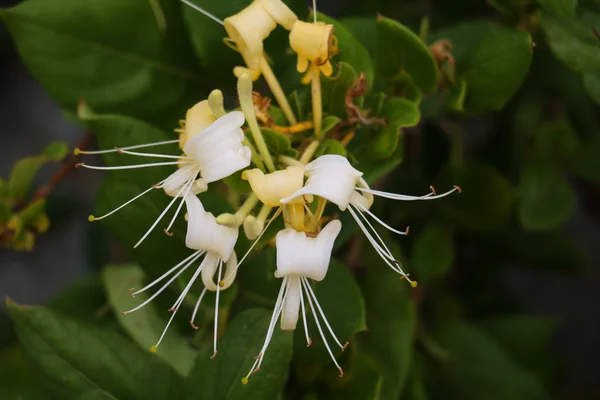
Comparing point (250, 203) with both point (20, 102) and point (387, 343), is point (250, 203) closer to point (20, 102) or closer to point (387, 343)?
point (387, 343)

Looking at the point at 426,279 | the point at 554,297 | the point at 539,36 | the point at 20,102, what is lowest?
the point at 554,297

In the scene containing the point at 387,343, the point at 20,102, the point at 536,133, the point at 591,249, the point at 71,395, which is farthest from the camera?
the point at 20,102

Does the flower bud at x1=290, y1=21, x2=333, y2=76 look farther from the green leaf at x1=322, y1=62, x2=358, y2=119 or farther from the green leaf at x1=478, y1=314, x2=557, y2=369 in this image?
the green leaf at x1=478, y1=314, x2=557, y2=369

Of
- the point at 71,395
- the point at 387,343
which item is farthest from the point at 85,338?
the point at 387,343

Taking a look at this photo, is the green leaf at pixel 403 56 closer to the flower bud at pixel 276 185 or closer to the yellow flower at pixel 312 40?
the yellow flower at pixel 312 40

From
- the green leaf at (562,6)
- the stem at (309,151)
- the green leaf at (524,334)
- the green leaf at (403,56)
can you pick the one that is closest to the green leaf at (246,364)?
the stem at (309,151)

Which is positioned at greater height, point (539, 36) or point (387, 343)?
point (539, 36)
